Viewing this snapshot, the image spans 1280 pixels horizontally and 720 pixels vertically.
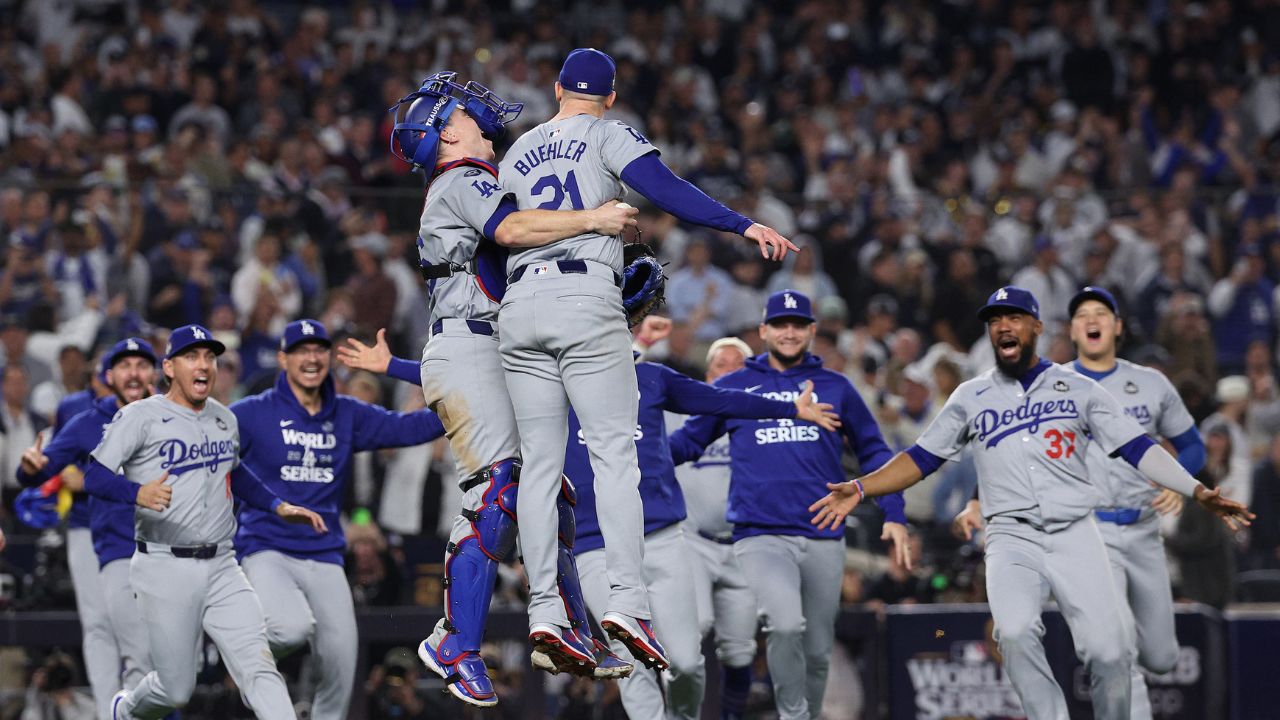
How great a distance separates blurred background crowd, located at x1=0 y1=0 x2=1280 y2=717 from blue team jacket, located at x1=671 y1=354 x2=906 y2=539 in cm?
260

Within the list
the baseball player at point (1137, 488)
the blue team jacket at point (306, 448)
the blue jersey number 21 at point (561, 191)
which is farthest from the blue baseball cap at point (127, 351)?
the baseball player at point (1137, 488)

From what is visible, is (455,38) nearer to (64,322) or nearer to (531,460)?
(64,322)

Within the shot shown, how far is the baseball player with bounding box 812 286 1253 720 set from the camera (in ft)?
29.4

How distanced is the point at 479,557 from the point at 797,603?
3027mm

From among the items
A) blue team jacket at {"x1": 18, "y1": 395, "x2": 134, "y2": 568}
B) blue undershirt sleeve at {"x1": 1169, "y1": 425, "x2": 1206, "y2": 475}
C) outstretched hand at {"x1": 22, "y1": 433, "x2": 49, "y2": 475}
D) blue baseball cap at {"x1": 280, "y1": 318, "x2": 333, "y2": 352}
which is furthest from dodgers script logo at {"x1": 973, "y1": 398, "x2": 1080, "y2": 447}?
outstretched hand at {"x1": 22, "y1": 433, "x2": 49, "y2": 475}

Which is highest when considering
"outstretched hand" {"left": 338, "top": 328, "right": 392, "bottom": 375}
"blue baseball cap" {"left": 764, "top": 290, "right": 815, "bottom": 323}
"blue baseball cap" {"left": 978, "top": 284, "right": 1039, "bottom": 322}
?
"blue baseball cap" {"left": 764, "top": 290, "right": 815, "bottom": 323}

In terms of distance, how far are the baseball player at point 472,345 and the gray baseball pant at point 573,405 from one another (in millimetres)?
185

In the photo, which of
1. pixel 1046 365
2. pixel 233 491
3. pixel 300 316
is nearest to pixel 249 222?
pixel 300 316

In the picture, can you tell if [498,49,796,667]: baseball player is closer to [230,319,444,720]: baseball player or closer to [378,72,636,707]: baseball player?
[378,72,636,707]: baseball player

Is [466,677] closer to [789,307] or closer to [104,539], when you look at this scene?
[789,307]

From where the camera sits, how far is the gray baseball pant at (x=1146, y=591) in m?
10.3

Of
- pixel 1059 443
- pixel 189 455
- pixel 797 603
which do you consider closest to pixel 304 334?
pixel 189 455

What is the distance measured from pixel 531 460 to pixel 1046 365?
3.45 meters

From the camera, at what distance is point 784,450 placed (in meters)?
10.4
